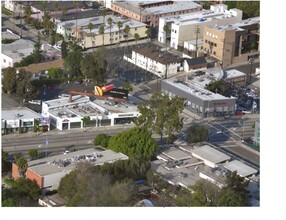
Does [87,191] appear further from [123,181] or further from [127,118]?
[127,118]

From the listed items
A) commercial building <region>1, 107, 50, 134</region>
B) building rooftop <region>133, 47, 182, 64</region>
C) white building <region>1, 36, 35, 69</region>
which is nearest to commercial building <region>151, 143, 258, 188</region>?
commercial building <region>1, 107, 50, 134</region>

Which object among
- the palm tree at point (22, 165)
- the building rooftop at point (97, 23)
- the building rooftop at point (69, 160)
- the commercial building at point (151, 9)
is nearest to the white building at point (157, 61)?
the building rooftop at point (97, 23)

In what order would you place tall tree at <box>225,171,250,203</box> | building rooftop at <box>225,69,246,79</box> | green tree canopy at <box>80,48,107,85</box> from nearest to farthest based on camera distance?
1. tall tree at <box>225,171,250,203</box>
2. green tree canopy at <box>80,48,107,85</box>
3. building rooftop at <box>225,69,246,79</box>

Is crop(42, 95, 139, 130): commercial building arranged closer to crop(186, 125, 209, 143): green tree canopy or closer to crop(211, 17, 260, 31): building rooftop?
crop(186, 125, 209, 143): green tree canopy

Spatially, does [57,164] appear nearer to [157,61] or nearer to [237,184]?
[237,184]

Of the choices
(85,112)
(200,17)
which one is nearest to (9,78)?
(85,112)
